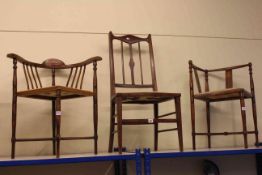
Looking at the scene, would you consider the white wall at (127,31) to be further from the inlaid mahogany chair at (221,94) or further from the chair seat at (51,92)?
the chair seat at (51,92)

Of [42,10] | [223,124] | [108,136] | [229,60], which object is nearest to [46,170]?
[108,136]

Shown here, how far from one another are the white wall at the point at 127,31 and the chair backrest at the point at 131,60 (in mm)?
115

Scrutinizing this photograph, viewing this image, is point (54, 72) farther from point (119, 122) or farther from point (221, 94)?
point (221, 94)

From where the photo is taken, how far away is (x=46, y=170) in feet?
9.65

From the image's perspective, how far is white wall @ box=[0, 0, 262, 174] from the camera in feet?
9.93

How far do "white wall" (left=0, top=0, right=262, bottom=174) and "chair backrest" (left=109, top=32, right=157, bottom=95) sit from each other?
0.11 metres

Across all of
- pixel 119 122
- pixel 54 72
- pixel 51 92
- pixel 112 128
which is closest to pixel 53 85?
pixel 54 72

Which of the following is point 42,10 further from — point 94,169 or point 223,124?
point 223,124

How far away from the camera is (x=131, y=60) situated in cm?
316

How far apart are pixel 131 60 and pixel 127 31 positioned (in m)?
0.37

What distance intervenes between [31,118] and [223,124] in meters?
1.81

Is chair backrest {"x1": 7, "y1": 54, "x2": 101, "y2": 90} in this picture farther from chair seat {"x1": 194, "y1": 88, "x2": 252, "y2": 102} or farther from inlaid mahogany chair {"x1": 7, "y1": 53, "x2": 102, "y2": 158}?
chair seat {"x1": 194, "y1": 88, "x2": 252, "y2": 102}


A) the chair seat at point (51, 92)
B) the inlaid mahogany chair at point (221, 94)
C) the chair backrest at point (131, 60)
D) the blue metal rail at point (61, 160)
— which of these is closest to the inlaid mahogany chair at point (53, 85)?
the chair seat at point (51, 92)

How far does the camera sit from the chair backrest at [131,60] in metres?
3.07
